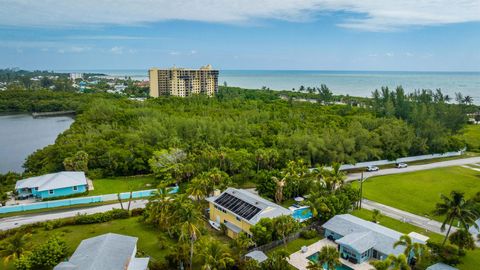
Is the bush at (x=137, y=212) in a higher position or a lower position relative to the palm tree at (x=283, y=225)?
lower

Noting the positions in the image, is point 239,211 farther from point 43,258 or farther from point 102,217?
point 43,258

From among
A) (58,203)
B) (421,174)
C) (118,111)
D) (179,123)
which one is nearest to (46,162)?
(58,203)

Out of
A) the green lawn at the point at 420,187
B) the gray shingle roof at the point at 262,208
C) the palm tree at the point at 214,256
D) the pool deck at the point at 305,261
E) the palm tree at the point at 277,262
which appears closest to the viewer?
the palm tree at the point at 214,256

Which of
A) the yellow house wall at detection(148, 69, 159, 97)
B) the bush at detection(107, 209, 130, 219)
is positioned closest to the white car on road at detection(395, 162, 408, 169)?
the bush at detection(107, 209, 130, 219)

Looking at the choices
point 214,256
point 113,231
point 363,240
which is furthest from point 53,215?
point 363,240

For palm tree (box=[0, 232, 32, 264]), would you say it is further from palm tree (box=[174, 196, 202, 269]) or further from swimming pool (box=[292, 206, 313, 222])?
swimming pool (box=[292, 206, 313, 222])

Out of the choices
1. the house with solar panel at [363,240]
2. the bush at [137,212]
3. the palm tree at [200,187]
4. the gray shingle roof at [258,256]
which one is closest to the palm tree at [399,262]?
the house with solar panel at [363,240]

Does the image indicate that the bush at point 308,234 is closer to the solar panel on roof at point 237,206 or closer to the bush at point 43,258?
the solar panel on roof at point 237,206
